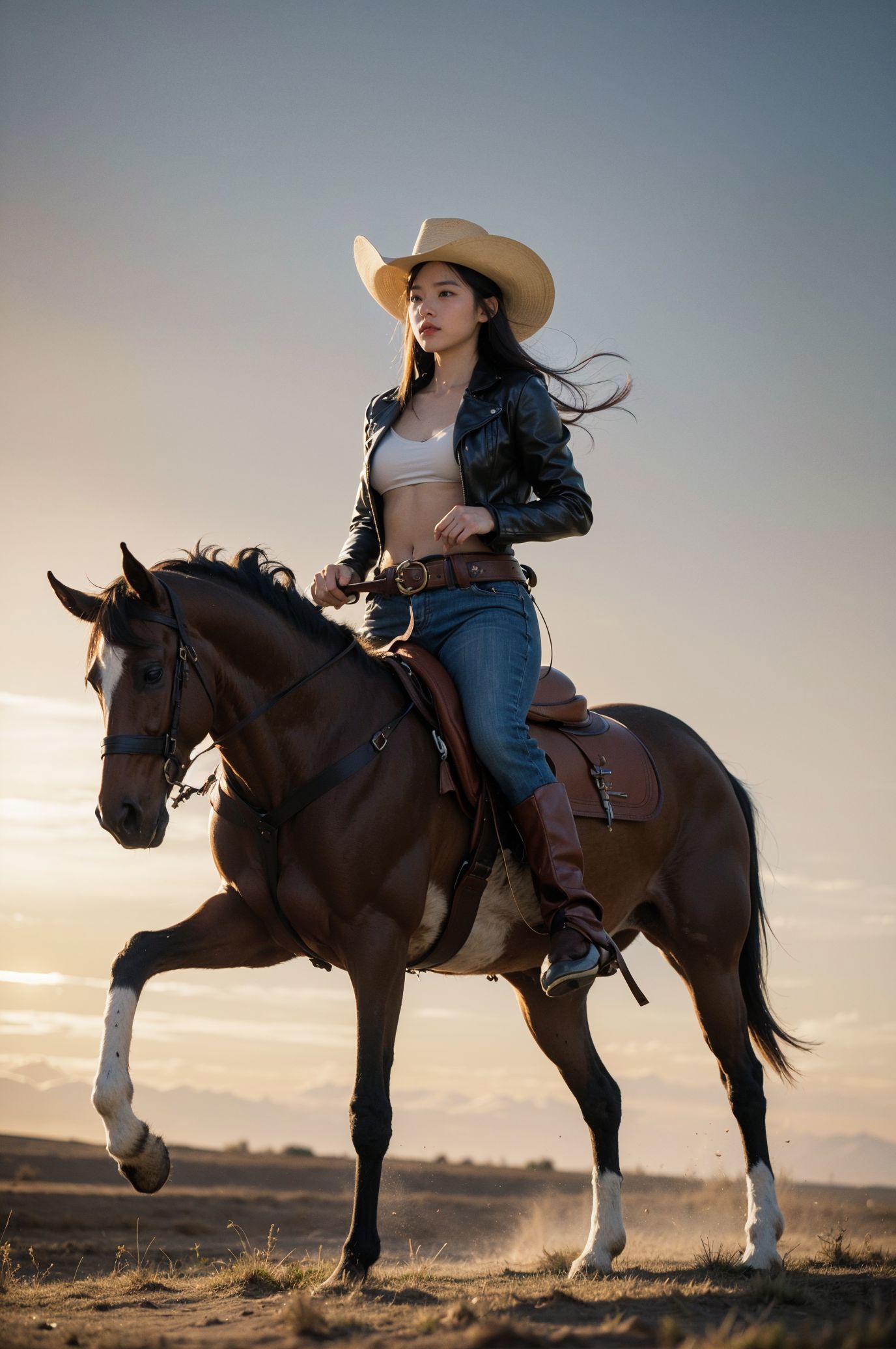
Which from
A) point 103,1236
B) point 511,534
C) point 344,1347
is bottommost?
point 103,1236

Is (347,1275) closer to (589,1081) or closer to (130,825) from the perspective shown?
(130,825)

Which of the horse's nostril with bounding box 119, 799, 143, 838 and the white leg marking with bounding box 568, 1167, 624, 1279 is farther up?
the horse's nostril with bounding box 119, 799, 143, 838

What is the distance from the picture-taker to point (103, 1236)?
11133mm

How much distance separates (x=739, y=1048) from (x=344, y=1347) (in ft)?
13.2

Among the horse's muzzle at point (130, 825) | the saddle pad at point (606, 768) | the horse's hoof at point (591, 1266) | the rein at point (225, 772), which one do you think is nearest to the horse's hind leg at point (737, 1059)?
the horse's hoof at point (591, 1266)

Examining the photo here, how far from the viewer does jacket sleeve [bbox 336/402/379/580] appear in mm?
6789

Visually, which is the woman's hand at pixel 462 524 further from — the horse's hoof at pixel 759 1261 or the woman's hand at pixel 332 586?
the horse's hoof at pixel 759 1261

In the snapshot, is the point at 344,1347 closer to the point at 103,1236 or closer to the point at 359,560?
the point at 359,560

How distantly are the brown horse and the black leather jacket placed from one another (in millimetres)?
961

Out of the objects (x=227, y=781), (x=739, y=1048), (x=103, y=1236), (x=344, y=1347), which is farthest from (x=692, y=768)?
(x=103, y=1236)

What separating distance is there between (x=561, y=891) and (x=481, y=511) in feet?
6.13

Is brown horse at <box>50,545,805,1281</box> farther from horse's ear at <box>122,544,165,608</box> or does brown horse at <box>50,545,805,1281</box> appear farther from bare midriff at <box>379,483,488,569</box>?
bare midriff at <box>379,483,488,569</box>

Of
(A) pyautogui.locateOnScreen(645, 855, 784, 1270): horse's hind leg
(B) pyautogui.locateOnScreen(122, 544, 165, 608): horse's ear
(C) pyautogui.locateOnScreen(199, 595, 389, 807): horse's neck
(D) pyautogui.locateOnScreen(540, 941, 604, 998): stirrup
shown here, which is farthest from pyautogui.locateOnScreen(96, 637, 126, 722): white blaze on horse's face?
(A) pyautogui.locateOnScreen(645, 855, 784, 1270): horse's hind leg

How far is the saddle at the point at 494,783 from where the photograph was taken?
5.91 meters
